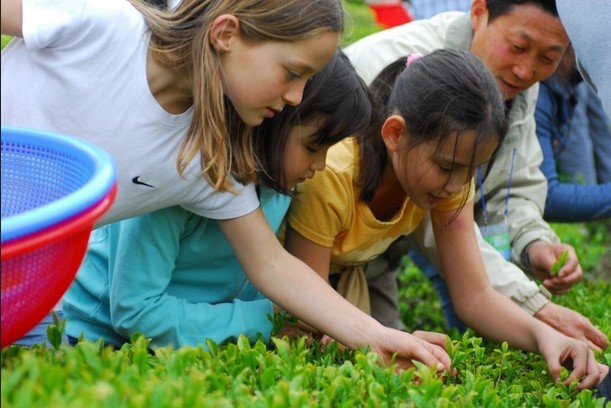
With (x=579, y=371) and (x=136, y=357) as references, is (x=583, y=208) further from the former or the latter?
(x=136, y=357)

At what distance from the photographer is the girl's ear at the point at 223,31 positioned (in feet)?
8.93

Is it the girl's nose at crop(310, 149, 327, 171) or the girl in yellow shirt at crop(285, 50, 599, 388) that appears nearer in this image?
the girl's nose at crop(310, 149, 327, 171)

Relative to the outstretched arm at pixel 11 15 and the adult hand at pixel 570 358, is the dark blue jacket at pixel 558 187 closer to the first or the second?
the adult hand at pixel 570 358

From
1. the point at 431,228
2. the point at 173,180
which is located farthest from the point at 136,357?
the point at 431,228

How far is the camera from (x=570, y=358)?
3330 mm

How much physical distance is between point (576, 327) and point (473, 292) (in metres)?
0.41

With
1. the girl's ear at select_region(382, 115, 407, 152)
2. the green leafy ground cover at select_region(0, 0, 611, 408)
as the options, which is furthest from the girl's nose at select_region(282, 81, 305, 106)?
the girl's ear at select_region(382, 115, 407, 152)

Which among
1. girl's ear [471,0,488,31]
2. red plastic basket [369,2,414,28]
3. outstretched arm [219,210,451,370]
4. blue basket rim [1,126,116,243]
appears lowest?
red plastic basket [369,2,414,28]

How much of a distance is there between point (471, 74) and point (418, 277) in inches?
111

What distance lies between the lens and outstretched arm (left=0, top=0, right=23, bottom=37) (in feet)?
8.23

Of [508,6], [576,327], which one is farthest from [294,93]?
[508,6]

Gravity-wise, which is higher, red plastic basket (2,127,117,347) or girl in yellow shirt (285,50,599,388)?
red plastic basket (2,127,117,347)

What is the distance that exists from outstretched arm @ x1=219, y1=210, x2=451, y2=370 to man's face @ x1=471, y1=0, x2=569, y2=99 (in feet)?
5.40

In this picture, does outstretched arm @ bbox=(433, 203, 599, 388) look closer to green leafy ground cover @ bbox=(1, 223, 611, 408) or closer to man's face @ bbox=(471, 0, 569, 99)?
green leafy ground cover @ bbox=(1, 223, 611, 408)
